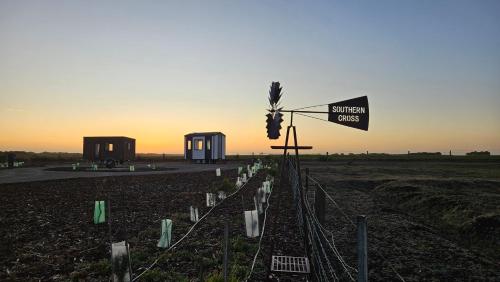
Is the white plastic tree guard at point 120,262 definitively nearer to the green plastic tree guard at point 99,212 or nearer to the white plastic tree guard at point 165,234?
the white plastic tree guard at point 165,234

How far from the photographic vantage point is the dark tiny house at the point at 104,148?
47531mm

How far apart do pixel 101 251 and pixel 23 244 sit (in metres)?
2.20

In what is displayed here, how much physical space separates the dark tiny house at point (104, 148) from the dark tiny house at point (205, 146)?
8.54 m

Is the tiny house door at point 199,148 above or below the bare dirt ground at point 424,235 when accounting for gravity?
above

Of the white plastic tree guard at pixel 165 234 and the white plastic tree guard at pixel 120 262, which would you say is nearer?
the white plastic tree guard at pixel 120 262

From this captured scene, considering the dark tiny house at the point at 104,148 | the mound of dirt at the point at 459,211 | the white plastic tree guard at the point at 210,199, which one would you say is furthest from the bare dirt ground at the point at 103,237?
the dark tiny house at the point at 104,148

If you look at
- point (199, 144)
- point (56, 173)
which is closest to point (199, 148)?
point (199, 144)

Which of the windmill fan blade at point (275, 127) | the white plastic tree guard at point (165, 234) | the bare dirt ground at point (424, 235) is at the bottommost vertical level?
the bare dirt ground at point (424, 235)

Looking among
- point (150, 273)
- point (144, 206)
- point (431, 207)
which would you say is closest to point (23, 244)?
point (150, 273)

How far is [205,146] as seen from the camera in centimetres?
4947

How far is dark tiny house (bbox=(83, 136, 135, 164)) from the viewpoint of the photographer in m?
47.5

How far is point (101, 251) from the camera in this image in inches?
323

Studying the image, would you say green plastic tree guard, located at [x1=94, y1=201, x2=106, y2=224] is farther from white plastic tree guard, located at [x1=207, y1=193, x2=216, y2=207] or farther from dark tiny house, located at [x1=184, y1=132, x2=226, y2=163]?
dark tiny house, located at [x1=184, y1=132, x2=226, y2=163]

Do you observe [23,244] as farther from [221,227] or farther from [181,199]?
[181,199]
